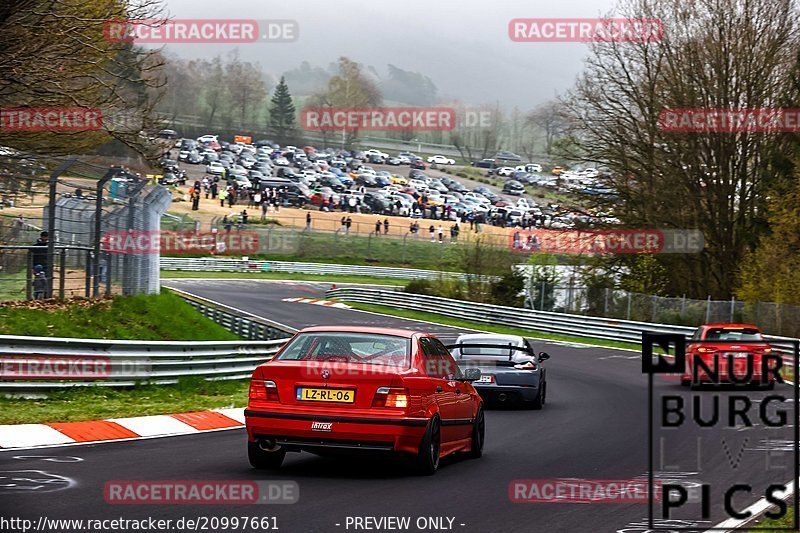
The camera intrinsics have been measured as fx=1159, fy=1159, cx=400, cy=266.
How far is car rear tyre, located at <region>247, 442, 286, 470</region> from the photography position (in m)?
10.3

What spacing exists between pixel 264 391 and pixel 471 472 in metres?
2.27

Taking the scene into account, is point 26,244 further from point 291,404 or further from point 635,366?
point 635,366

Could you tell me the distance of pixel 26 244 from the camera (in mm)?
18547

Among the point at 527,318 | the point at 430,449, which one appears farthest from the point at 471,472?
the point at 527,318

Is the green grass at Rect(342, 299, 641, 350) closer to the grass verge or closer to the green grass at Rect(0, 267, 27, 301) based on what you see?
the green grass at Rect(0, 267, 27, 301)

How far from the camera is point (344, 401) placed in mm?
10086

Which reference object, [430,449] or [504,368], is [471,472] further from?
[504,368]

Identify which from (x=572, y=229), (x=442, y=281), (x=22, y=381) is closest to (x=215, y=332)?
(x=22, y=381)

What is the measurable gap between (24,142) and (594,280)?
25997 mm

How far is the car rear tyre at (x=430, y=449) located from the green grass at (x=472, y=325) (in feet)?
89.9
